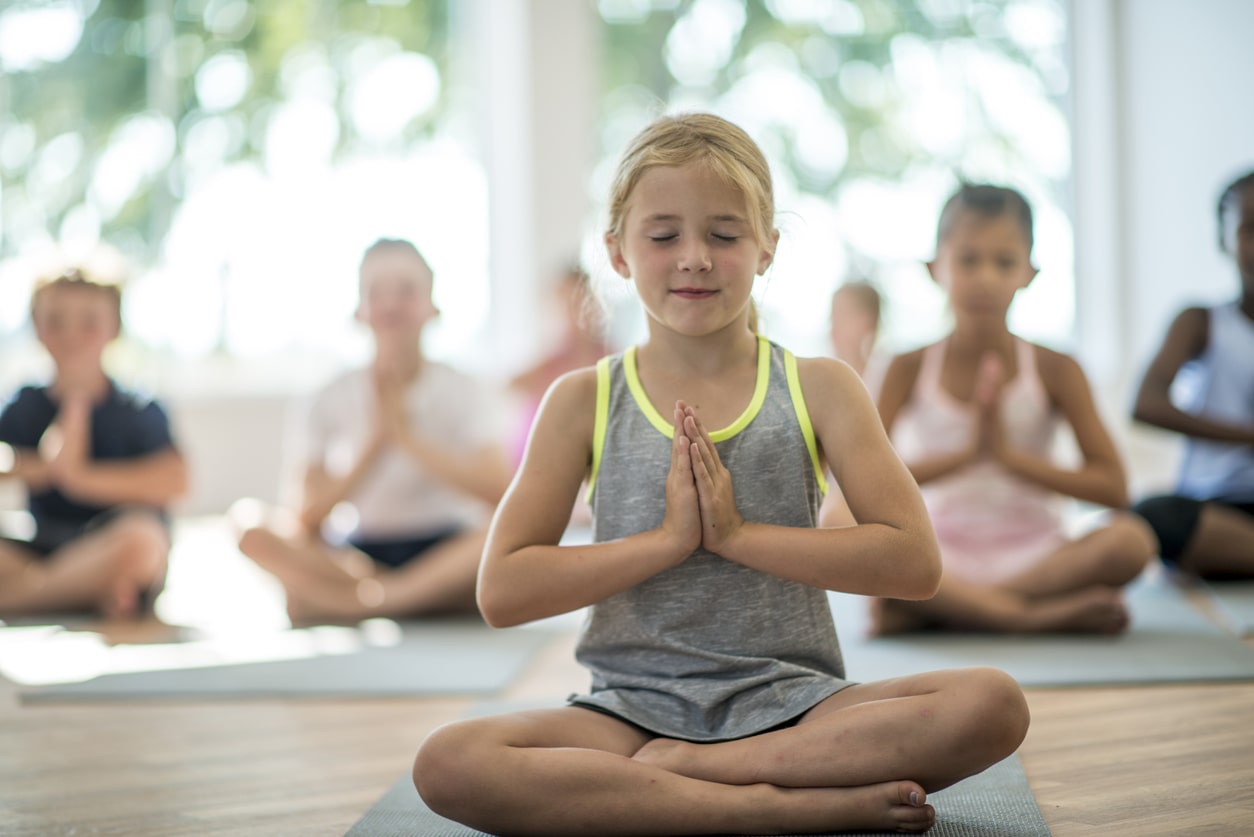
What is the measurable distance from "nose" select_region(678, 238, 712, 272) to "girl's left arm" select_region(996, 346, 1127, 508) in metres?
1.06

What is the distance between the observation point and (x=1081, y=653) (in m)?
1.96

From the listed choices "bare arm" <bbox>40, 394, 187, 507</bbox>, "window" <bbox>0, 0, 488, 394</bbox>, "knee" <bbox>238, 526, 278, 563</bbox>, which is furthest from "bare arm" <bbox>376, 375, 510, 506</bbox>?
"window" <bbox>0, 0, 488, 394</bbox>

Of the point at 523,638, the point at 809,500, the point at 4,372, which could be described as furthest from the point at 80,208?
the point at 809,500

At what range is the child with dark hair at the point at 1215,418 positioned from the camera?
2572 millimetres

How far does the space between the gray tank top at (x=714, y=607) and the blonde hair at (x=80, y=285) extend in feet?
5.88

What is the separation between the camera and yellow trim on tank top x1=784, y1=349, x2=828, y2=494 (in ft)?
4.23

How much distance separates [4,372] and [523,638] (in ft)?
10.9

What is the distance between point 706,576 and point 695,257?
0.33m

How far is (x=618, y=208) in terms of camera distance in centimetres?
132

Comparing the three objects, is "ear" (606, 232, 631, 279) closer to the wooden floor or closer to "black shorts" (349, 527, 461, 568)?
the wooden floor

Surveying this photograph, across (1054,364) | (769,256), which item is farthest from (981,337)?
(769,256)

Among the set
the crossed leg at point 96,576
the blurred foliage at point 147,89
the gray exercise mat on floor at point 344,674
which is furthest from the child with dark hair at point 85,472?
the blurred foliage at point 147,89

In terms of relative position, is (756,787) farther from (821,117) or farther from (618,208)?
(821,117)

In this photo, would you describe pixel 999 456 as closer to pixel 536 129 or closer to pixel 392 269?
pixel 392 269
